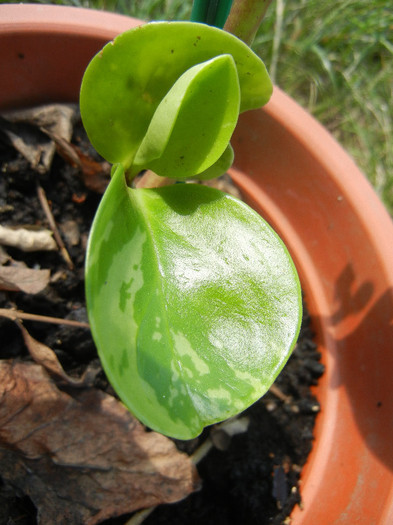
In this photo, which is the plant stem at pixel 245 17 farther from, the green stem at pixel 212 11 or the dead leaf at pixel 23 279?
the dead leaf at pixel 23 279

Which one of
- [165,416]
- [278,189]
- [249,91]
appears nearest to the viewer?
[165,416]

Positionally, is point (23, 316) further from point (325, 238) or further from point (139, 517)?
point (325, 238)

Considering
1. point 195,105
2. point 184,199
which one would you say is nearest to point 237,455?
point 184,199

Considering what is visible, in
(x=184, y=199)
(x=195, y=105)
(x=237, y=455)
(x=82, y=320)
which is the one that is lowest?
(x=237, y=455)

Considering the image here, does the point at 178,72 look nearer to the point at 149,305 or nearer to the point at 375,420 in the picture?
the point at 149,305

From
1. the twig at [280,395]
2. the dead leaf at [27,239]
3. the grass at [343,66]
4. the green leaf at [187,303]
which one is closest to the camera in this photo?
the green leaf at [187,303]

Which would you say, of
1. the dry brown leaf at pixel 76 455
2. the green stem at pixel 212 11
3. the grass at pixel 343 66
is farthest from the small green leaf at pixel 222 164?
the grass at pixel 343 66

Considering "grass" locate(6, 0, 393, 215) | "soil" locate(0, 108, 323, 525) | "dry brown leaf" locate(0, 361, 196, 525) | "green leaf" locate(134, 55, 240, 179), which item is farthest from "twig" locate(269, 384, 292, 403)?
"grass" locate(6, 0, 393, 215)
